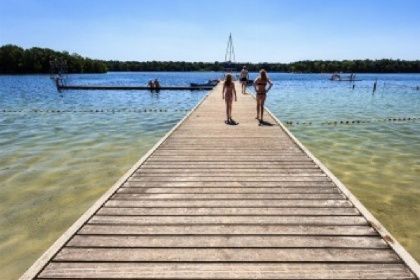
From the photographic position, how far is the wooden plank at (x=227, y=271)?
10.4ft

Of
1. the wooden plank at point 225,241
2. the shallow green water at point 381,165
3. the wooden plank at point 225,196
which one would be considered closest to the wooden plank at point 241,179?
the wooden plank at point 225,196

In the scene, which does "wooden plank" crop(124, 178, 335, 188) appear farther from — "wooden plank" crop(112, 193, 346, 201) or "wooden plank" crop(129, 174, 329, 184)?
"wooden plank" crop(112, 193, 346, 201)

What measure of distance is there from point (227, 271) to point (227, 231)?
0.81m

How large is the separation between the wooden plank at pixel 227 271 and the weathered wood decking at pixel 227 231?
0.03ft

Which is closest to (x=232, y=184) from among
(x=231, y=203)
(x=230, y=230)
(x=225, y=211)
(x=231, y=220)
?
(x=231, y=203)

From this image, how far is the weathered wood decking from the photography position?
3.27 meters

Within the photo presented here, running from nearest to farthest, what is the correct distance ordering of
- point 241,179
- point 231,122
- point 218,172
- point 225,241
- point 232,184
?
1. point 225,241
2. point 232,184
3. point 241,179
4. point 218,172
5. point 231,122

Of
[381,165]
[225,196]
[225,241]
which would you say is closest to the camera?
[225,241]

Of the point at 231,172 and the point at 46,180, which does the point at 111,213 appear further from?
the point at 46,180

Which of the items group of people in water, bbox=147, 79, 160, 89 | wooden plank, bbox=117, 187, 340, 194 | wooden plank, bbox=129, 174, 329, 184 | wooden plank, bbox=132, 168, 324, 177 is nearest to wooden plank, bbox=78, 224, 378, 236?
wooden plank, bbox=117, 187, 340, 194

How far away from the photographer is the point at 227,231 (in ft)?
13.2

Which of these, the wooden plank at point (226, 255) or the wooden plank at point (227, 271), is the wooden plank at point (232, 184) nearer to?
the wooden plank at point (226, 255)

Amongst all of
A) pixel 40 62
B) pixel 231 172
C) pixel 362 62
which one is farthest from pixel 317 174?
pixel 362 62

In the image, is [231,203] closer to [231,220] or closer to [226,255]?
[231,220]
